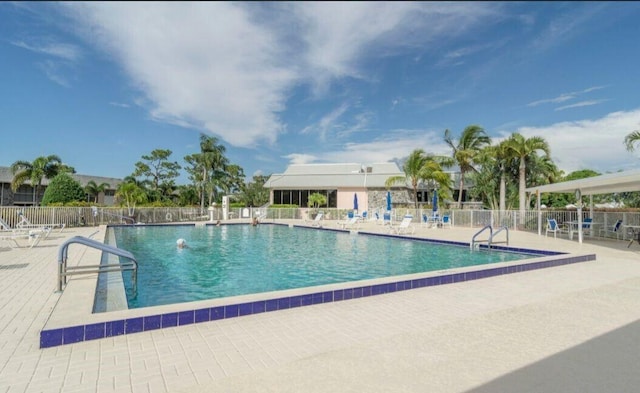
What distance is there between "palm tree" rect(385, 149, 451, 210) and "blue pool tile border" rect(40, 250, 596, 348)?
64.8 ft

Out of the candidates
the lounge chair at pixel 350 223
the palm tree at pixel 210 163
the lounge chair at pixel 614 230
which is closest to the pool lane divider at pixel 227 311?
the lounge chair at pixel 614 230

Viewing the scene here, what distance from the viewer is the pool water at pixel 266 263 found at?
669 cm

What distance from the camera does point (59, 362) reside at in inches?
113

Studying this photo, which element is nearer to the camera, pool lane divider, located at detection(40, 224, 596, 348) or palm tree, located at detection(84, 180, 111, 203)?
pool lane divider, located at detection(40, 224, 596, 348)

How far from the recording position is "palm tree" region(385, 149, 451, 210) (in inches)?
1004

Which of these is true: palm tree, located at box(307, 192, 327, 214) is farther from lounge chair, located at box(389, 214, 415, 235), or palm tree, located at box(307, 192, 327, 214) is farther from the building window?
lounge chair, located at box(389, 214, 415, 235)

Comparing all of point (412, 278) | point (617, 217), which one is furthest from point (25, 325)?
point (617, 217)

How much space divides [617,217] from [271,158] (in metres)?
33.5

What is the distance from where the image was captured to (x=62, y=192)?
20.1m

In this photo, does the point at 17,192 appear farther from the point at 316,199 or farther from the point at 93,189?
the point at 316,199

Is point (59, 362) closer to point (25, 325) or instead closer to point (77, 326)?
point (77, 326)

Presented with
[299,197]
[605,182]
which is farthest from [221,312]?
[299,197]

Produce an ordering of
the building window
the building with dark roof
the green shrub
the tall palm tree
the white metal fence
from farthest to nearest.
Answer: the building with dark roof
the building window
the tall palm tree
the green shrub
the white metal fence

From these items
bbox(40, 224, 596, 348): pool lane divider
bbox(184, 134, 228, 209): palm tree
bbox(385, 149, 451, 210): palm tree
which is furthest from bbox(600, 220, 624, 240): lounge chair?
bbox(184, 134, 228, 209): palm tree
